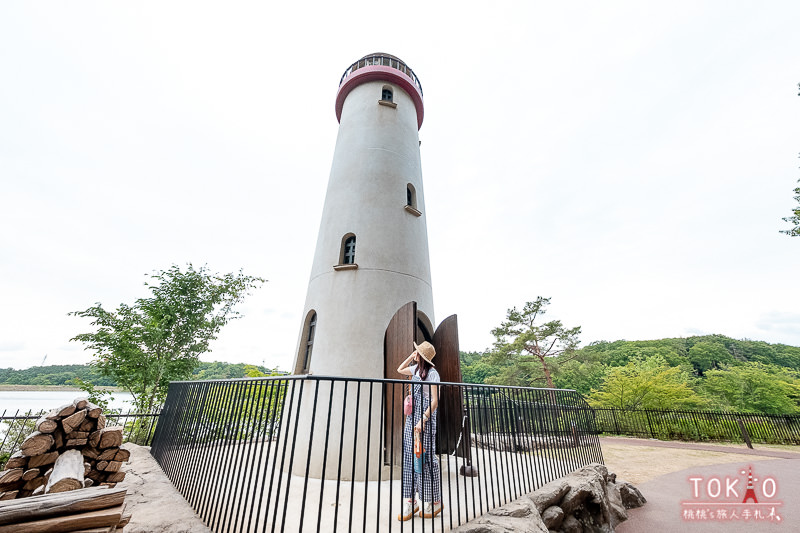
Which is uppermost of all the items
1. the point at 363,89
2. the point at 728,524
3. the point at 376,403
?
the point at 363,89

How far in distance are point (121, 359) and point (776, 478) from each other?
19717 millimetres

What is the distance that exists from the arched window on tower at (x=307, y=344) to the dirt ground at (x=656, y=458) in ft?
29.2

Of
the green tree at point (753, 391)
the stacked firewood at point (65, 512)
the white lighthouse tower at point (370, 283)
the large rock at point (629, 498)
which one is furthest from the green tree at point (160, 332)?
the green tree at point (753, 391)

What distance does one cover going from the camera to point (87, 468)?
13.3 feet

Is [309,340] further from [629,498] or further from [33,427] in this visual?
[33,427]

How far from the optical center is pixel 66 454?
377 cm

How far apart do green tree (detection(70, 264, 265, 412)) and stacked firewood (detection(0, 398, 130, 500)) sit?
25.3ft

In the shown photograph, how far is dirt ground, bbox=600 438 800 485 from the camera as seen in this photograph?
30.9 feet

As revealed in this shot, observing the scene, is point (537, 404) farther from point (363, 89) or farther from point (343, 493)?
point (363, 89)

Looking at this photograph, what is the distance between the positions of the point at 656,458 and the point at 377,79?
639 inches

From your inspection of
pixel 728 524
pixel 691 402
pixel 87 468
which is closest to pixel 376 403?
pixel 87 468

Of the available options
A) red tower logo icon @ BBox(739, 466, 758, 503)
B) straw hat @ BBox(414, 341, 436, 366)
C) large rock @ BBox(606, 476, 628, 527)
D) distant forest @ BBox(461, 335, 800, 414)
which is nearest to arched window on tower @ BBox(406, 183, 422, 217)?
straw hat @ BBox(414, 341, 436, 366)

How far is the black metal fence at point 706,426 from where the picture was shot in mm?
15841

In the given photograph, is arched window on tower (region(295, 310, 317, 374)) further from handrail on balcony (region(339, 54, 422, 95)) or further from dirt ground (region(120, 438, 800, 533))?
handrail on balcony (region(339, 54, 422, 95))
